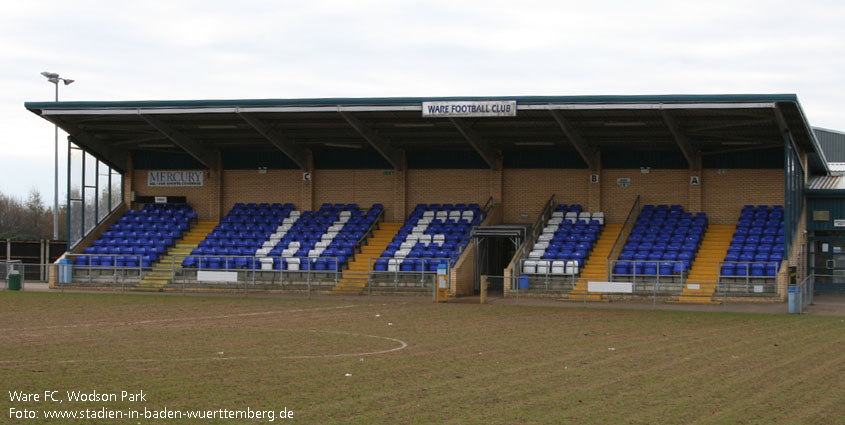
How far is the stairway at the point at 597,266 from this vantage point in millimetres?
35188

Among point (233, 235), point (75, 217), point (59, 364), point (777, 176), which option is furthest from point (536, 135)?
point (59, 364)

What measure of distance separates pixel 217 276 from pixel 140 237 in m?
8.63

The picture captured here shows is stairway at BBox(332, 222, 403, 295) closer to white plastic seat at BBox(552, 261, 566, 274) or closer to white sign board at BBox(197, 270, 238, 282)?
white sign board at BBox(197, 270, 238, 282)

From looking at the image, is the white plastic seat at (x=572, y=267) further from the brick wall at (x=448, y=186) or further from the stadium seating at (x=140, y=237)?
the stadium seating at (x=140, y=237)

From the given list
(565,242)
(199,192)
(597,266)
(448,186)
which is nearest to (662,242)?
(597,266)

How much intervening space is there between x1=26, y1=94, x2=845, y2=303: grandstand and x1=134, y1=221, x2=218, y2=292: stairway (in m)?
0.10

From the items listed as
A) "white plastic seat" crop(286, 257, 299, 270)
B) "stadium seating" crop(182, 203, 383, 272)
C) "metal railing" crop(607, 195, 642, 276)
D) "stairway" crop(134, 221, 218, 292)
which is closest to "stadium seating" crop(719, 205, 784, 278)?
"metal railing" crop(607, 195, 642, 276)

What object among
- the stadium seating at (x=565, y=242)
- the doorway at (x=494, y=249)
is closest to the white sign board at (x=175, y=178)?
the doorway at (x=494, y=249)

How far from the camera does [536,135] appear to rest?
40781mm

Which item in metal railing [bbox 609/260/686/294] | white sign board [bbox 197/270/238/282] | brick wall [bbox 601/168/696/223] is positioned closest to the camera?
metal railing [bbox 609/260/686/294]

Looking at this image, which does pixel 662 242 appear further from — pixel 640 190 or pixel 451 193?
pixel 451 193

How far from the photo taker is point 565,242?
3931 centimetres

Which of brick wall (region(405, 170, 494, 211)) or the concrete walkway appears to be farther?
brick wall (region(405, 170, 494, 211))

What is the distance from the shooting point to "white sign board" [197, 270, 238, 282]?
36812mm
